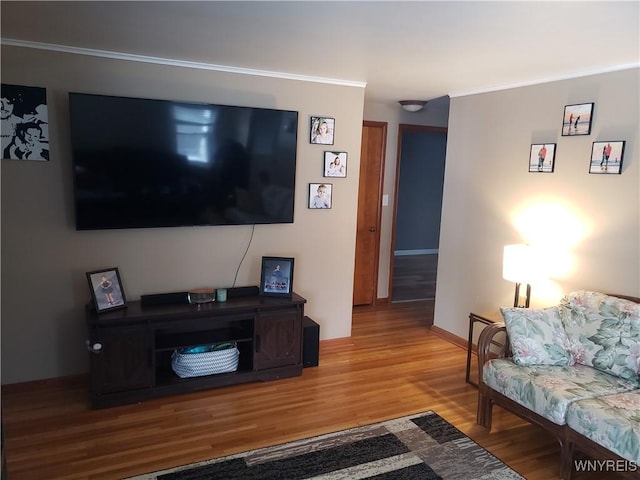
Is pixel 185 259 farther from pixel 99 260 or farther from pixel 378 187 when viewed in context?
pixel 378 187

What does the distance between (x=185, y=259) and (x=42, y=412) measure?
1326 mm

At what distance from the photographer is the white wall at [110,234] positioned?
3.18 m

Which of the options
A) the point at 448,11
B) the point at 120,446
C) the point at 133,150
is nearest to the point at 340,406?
the point at 120,446

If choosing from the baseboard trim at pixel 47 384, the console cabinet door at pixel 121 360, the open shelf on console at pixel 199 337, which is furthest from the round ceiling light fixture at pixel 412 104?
the baseboard trim at pixel 47 384

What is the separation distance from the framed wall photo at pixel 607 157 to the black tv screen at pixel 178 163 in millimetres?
2077

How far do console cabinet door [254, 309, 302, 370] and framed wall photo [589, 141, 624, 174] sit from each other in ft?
7.39

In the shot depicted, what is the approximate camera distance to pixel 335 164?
13.4 feet

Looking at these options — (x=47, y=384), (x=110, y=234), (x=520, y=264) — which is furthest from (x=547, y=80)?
(x=47, y=384)

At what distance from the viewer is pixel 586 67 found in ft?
10.5

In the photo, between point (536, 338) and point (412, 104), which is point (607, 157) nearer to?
point (536, 338)

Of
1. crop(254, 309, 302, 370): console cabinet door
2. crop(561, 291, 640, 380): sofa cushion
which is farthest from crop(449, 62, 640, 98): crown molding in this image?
crop(254, 309, 302, 370): console cabinet door

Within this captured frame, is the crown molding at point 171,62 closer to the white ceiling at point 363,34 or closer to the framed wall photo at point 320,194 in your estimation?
the white ceiling at point 363,34

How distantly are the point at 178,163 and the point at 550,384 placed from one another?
8.81 feet

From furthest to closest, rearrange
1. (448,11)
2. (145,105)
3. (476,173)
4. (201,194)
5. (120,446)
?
(476,173), (201,194), (145,105), (120,446), (448,11)
